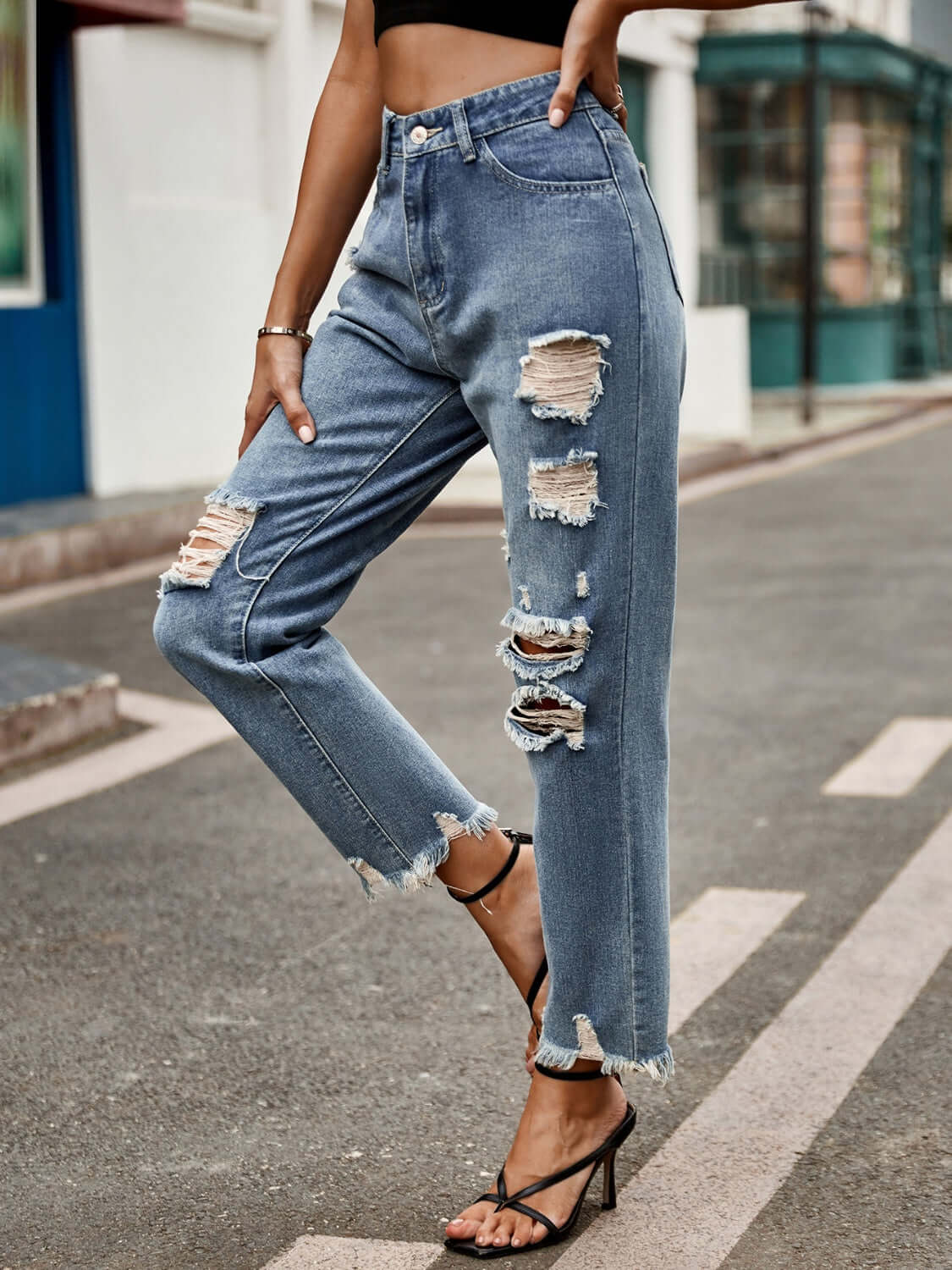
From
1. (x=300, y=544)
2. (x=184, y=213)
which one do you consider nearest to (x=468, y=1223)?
(x=300, y=544)

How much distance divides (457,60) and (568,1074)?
116 cm

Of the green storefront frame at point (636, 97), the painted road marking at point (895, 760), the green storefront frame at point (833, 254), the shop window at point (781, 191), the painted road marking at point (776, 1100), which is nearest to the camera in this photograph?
the painted road marking at point (776, 1100)

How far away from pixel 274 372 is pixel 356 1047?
3.91 feet

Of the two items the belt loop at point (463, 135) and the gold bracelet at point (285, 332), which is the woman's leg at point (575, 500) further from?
the gold bracelet at point (285, 332)

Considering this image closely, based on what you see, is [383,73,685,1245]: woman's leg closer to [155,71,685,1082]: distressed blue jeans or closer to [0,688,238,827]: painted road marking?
[155,71,685,1082]: distressed blue jeans

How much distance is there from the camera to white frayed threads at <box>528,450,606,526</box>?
6.88 feet

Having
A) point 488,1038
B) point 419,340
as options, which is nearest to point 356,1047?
point 488,1038

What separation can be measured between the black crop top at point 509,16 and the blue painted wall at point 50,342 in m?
8.77

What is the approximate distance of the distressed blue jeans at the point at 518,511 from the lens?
208 centimetres

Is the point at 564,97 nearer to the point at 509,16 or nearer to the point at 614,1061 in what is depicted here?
the point at 509,16

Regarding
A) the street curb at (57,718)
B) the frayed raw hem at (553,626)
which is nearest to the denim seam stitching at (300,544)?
the frayed raw hem at (553,626)

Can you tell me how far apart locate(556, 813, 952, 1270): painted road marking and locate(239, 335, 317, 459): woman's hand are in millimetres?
1023

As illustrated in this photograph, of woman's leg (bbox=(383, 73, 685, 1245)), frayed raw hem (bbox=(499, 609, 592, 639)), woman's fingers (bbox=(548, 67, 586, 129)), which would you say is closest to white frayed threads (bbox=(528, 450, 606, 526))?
woman's leg (bbox=(383, 73, 685, 1245))

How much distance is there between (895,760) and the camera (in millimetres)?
4875
